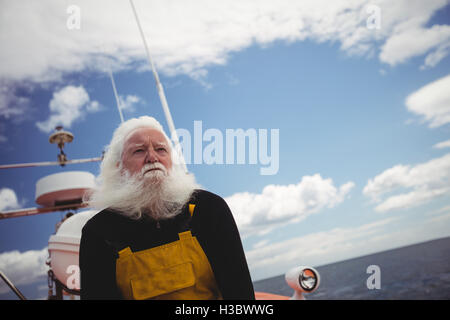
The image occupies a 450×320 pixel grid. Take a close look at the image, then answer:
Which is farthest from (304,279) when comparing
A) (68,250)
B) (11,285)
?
(11,285)

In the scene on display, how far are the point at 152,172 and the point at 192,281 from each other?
679 mm

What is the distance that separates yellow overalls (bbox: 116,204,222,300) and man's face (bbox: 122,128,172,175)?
1.65ft

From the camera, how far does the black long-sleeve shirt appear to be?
1.56 meters

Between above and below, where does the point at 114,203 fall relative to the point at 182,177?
below

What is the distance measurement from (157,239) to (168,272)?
7.7 inches

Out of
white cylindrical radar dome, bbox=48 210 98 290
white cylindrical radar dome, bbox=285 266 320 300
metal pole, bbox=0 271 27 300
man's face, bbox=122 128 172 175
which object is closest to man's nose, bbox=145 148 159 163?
man's face, bbox=122 128 172 175

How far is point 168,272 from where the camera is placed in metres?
1.54

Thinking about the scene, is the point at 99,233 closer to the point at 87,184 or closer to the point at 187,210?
the point at 187,210

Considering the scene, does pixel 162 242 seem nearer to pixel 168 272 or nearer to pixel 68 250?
pixel 168 272

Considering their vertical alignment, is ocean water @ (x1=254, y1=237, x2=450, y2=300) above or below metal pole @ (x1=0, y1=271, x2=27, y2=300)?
below

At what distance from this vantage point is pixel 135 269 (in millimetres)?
A: 1561

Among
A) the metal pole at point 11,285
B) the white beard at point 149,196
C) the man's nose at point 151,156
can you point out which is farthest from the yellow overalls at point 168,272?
the metal pole at point 11,285

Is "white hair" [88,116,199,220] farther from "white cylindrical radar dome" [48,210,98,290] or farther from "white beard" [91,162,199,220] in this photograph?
"white cylindrical radar dome" [48,210,98,290]
